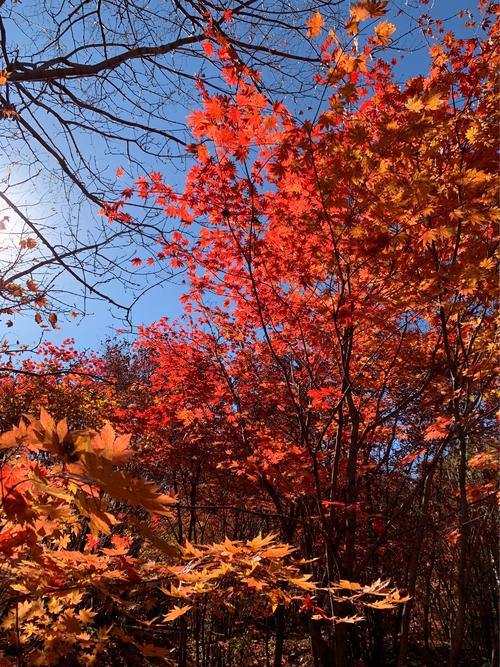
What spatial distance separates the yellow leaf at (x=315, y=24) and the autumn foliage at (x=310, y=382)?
17mm

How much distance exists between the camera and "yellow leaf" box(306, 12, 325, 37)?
11.1ft

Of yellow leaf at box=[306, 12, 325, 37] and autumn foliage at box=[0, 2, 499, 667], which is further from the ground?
yellow leaf at box=[306, 12, 325, 37]

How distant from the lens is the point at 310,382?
18.1 feet

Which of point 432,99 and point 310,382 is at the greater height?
point 432,99

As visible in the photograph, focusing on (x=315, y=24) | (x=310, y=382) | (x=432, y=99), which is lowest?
(x=310, y=382)

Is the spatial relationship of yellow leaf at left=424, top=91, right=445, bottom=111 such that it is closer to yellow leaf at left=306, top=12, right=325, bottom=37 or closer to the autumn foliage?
the autumn foliage

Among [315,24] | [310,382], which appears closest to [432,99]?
[315,24]

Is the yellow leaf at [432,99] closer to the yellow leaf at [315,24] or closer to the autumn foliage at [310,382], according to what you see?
the autumn foliage at [310,382]

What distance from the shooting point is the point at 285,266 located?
5023 mm

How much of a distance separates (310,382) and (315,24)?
367cm

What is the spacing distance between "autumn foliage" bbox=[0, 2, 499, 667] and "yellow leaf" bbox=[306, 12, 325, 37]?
17 mm

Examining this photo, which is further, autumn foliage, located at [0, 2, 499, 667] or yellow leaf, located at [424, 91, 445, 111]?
yellow leaf, located at [424, 91, 445, 111]

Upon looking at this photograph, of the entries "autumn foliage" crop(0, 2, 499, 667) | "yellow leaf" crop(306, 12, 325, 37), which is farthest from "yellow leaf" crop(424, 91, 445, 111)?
"yellow leaf" crop(306, 12, 325, 37)

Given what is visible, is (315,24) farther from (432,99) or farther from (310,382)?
(310,382)
